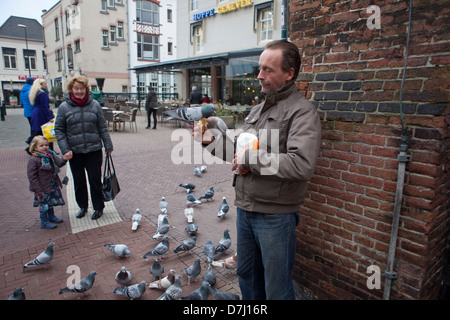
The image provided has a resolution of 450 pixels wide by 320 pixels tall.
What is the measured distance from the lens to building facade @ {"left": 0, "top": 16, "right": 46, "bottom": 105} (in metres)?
39.9

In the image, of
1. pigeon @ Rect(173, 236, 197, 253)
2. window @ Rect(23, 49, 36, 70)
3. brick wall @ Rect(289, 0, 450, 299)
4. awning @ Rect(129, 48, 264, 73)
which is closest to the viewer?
brick wall @ Rect(289, 0, 450, 299)

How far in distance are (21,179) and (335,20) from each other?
24.5 ft

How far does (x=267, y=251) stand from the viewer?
1.99 m

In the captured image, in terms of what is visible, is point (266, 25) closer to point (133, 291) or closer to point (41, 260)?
point (41, 260)

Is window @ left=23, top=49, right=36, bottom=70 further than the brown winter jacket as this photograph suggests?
Yes

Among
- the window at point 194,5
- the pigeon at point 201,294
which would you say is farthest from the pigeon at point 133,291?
the window at point 194,5

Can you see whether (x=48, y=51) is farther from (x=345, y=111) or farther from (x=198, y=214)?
(x=345, y=111)

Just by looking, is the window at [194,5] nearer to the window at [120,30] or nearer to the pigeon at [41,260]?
the window at [120,30]

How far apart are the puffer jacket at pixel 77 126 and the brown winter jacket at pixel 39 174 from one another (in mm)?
317

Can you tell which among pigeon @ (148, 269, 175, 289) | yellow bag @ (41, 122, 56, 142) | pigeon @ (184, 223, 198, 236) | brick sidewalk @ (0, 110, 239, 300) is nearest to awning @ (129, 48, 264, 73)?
brick sidewalk @ (0, 110, 239, 300)

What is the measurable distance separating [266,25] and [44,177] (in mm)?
17291

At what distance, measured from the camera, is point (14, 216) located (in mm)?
4852

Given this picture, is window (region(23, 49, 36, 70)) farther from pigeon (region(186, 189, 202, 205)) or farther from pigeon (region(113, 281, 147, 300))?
pigeon (region(113, 281, 147, 300))

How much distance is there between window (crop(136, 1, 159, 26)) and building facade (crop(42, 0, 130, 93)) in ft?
5.10
